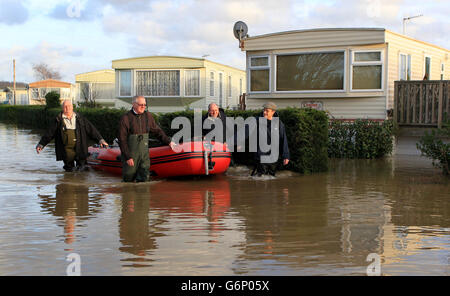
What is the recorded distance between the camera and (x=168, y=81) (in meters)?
31.8

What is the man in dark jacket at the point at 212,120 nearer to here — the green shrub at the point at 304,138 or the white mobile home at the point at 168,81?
the green shrub at the point at 304,138

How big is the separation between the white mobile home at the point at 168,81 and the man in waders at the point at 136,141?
20.7 meters

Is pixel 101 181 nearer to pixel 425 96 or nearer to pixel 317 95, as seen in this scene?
pixel 317 95

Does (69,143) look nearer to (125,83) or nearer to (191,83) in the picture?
(191,83)

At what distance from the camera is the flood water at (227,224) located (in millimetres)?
5238

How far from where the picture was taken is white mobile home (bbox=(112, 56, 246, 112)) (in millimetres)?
31188

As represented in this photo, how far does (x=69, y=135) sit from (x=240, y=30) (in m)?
9.64

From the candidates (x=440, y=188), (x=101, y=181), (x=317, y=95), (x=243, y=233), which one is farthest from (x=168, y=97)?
(x=243, y=233)

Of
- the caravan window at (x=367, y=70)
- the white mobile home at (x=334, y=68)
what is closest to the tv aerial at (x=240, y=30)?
the white mobile home at (x=334, y=68)

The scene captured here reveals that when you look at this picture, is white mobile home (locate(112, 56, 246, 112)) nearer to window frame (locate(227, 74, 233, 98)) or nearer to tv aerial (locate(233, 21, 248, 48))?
window frame (locate(227, 74, 233, 98))

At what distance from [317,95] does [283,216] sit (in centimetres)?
1065

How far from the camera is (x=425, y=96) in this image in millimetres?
16047
